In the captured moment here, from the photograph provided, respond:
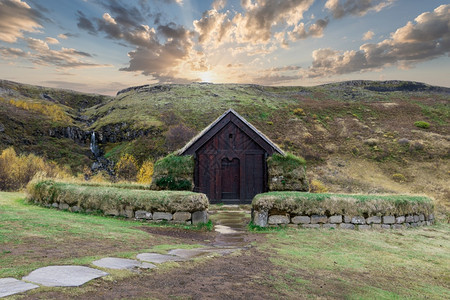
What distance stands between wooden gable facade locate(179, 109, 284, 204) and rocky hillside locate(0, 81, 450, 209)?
75.5ft

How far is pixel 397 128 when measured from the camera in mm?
60594

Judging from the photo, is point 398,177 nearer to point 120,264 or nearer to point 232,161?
point 232,161

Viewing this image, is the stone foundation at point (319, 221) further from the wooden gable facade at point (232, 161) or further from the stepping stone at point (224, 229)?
the wooden gable facade at point (232, 161)

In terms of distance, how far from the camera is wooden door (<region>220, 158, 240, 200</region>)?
21.8m

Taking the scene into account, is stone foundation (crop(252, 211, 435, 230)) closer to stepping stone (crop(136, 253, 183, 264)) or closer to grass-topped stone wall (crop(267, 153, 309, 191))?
stepping stone (crop(136, 253, 183, 264))

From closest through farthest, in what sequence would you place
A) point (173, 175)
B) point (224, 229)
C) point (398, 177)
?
point (224, 229)
point (173, 175)
point (398, 177)

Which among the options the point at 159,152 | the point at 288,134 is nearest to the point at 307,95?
the point at 288,134

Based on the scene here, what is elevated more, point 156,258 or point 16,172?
point 16,172

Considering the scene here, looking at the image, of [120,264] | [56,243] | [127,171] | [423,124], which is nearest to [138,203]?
[56,243]

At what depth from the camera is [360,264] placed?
289 inches

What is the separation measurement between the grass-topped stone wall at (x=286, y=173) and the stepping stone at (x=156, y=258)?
588 inches

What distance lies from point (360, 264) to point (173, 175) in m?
14.0

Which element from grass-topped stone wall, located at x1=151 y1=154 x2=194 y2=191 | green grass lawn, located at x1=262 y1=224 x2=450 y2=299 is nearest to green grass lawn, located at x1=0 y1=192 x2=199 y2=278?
green grass lawn, located at x1=262 y1=224 x2=450 y2=299

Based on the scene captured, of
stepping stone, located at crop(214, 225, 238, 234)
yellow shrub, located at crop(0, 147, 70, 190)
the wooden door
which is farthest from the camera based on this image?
yellow shrub, located at crop(0, 147, 70, 190)
